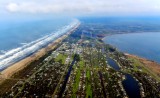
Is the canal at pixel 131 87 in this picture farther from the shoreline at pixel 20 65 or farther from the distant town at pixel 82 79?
the shoreline at pixel 20 65

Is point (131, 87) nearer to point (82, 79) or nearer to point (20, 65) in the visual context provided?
point (82, 79)

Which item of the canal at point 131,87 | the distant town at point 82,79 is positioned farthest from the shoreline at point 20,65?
the canal at point 131,87

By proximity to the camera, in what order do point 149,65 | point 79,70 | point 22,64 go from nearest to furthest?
point 79,70
point 22,64
point 149,65

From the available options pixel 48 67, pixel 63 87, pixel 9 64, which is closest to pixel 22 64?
pixel 9 64

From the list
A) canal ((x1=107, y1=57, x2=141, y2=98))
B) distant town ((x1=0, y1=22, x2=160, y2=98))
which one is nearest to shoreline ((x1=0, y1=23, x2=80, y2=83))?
distant town ((x1=0, y1=22, x2=160, y2=98))

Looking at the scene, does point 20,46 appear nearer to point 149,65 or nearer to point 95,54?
point 95,54

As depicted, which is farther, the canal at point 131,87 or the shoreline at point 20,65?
the shoreline at point 20,65

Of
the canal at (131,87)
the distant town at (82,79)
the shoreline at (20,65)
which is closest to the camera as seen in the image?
the distant town at (82,79)

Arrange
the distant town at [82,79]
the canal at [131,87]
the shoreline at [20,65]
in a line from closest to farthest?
the distant town at [82,79]
the canal at [131,87]
the shoreline at [20,65]

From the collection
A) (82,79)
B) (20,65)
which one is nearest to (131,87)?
(82,79)

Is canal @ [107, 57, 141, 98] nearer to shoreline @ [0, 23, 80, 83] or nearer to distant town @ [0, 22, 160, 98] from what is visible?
distant town @ [0, 22, 160, 98]

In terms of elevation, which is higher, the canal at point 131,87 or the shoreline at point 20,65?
the shoreline at point 20,65
